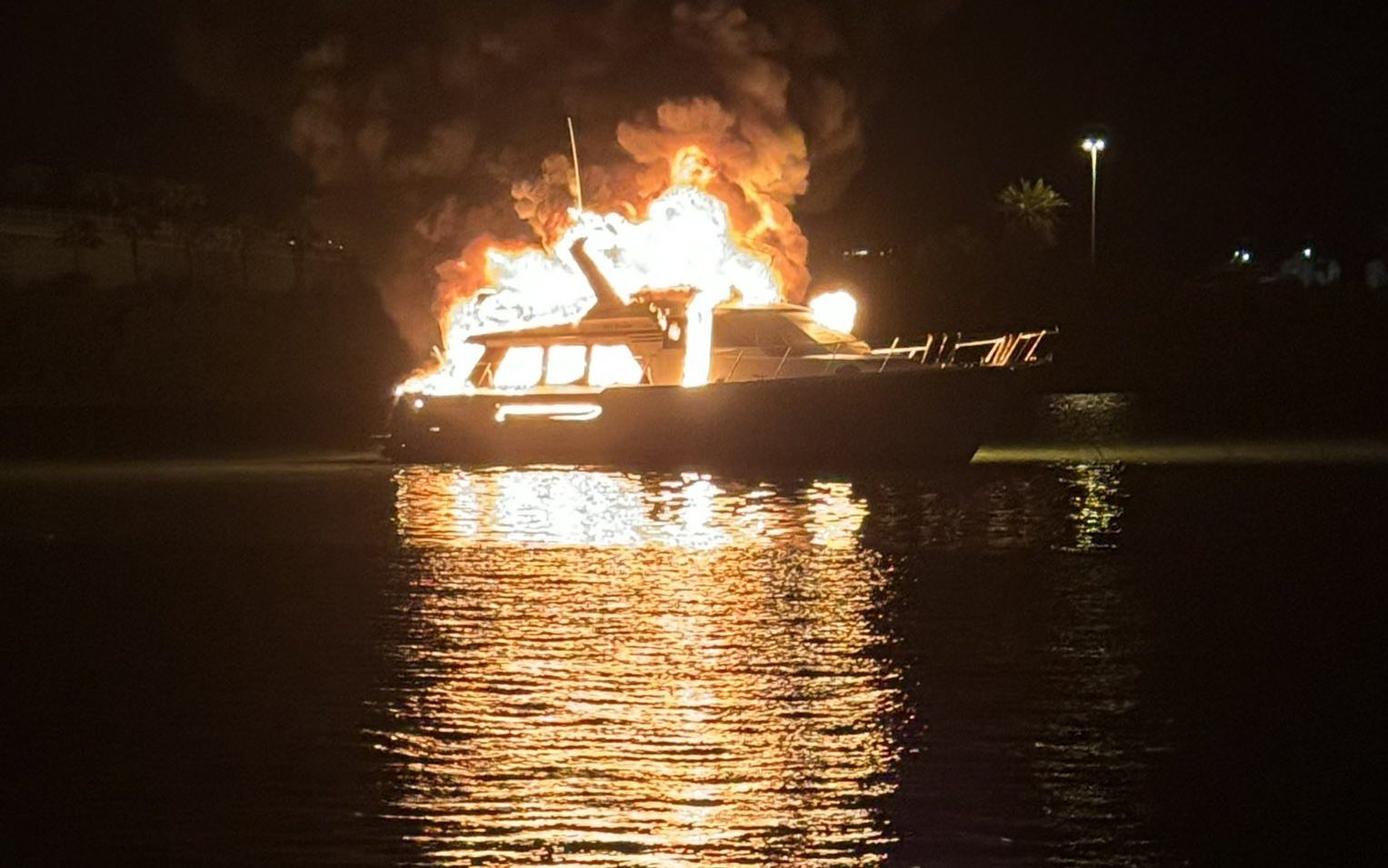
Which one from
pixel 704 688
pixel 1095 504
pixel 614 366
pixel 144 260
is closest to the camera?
pixel 704 688

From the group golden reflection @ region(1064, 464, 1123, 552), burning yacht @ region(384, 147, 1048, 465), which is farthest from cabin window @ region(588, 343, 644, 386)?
golden reflection @ region(1064, 464, 1123, 552)

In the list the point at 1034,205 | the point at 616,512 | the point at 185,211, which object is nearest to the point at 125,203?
the point at 185,211

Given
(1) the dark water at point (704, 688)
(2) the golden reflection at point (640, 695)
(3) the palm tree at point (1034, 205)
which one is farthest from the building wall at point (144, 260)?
(2) the golden reflection at point (640, 695)

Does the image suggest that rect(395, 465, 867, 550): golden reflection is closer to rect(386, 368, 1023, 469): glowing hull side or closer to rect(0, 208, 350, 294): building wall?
rect(386, 368, 1023, 469): glowing hull side

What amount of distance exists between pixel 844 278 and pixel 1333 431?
134 feet

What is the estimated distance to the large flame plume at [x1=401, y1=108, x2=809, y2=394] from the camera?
27.2 m

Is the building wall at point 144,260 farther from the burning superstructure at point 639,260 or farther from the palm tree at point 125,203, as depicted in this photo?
the burning superstructure at point 639,260

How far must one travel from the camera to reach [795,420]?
23.8 meters

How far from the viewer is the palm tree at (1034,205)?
88.1m

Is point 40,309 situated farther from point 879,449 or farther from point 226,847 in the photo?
point 226,847

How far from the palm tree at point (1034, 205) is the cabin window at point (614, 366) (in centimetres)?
6328

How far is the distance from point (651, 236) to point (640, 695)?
699 inches

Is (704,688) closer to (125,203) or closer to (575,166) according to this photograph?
(575,166)

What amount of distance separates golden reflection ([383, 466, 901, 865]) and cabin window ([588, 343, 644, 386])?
23.1 feet
